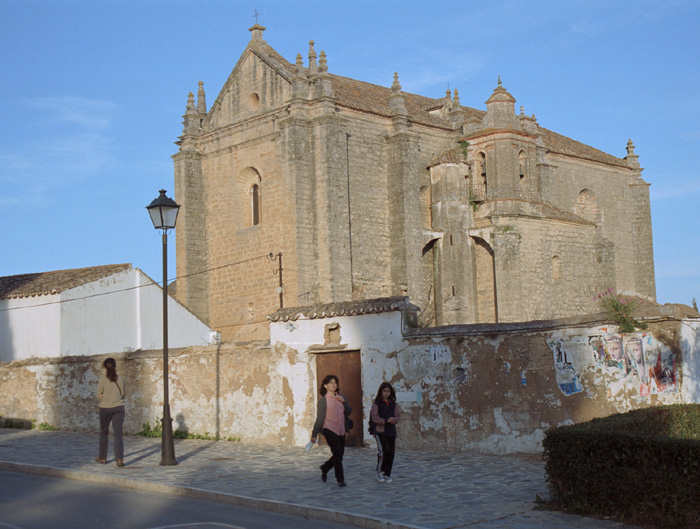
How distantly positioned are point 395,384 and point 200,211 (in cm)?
2275

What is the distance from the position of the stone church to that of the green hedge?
22.3 m

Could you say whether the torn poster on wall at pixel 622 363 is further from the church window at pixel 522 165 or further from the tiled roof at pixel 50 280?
→ the church window at pixel 522 165

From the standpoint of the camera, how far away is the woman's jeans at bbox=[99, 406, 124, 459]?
45.7 ft

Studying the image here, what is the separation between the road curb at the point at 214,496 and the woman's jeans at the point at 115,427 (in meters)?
0.78

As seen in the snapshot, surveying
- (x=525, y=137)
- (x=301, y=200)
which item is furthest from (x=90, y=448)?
(x=525, y=137)

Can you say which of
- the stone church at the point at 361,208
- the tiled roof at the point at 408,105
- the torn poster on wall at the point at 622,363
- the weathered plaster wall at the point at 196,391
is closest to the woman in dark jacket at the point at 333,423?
the torn poster on wall at the point at 622,363

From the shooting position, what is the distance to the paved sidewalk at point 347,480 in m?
9.23

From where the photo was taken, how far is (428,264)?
3684 cm

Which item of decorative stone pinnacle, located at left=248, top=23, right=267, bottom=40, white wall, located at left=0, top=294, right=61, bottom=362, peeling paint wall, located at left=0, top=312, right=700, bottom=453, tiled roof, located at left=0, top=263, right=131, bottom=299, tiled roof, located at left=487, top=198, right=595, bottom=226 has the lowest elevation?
peeling paint wall, located at left=0, top=312, right=700, bottom=453

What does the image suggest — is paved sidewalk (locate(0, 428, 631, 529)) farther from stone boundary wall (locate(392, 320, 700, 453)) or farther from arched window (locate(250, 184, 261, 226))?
arched window (locate(250, 184, 261, 226))

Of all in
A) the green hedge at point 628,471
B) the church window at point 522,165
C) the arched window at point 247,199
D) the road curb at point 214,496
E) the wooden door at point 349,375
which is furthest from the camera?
the church window at point 522,165

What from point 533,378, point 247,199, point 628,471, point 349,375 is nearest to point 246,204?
point 247,199

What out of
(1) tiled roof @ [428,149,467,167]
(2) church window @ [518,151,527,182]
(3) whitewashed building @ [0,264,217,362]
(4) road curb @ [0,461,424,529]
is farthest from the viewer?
(2) church window @ [518,151,527,182]

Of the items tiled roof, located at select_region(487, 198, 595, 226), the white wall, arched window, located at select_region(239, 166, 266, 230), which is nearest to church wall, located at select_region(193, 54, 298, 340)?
arched window, located at select_region(239, 166, 266, 230)
